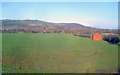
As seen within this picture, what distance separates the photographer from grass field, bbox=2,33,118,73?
435cm

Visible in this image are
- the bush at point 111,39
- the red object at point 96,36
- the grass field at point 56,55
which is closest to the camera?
the grass field at point 56,55

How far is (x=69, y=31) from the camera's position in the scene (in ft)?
20.6

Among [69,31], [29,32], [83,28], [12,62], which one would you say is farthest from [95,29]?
[12,62]

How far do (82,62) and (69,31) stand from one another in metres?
2.13

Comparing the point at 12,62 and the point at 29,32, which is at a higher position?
the point at 29,32

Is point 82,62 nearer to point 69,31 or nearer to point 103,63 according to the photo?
point 103,63

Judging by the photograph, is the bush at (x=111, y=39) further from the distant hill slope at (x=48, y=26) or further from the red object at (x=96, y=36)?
the distant hill slope at (x=48, y=26)

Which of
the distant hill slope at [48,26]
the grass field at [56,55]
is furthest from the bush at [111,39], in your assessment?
the distant hill slope at [48,26]

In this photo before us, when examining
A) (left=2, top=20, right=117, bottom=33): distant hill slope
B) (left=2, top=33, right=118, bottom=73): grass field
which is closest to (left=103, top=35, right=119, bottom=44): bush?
(left=2, top=33, right=118, bottom=73): grass field

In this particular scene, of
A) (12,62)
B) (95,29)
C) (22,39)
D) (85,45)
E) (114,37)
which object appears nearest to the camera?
(12,62)

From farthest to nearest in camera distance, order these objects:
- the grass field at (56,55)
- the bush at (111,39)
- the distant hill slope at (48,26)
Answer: the distant hill slope at (48,26) → the bush at (111,39) → the grass field at (56,55)

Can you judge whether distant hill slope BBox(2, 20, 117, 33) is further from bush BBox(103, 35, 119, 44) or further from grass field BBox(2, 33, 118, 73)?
bush BBox(103, 35, 119, 44)

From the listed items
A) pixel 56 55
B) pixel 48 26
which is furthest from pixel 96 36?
pixel 48 26

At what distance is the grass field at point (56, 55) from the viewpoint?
14.3ft
